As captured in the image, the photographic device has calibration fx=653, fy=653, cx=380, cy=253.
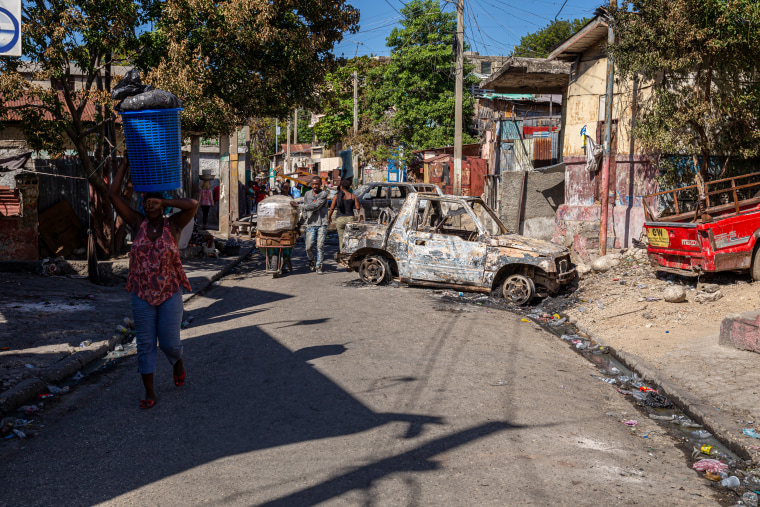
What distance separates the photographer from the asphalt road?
405 centimetres

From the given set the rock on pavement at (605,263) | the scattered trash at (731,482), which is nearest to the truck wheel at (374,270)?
the rock on pavement at (605,263)

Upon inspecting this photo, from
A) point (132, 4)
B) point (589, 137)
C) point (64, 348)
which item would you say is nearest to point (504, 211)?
point (589, 137)

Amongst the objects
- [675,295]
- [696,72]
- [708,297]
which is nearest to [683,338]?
[675,295]

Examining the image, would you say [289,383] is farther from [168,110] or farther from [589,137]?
[589,137]

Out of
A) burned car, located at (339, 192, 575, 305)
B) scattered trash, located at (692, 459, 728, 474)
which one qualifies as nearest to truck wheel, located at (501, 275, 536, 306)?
burned car, located at (339, 192, 575, 305)

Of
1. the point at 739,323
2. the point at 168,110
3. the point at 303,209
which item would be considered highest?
the point at 168,110

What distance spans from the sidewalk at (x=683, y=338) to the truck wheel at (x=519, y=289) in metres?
0.72

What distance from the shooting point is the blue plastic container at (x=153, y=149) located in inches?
245

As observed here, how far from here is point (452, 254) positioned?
38.4 ft

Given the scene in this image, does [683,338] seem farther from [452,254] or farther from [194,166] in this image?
[194,166]

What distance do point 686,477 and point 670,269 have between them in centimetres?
729

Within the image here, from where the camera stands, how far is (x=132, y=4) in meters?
12.5

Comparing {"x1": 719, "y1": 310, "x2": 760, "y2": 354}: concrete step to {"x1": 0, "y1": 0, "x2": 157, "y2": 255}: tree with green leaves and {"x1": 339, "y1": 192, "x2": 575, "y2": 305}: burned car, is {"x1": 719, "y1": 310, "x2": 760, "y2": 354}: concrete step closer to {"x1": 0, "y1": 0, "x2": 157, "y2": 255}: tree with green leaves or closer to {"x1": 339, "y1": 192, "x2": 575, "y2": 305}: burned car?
{"x1": 339, "y1": 192, "x2": 575, "y2": 305}: burned car

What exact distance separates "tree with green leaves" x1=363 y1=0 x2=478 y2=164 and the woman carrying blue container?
1375 inches
